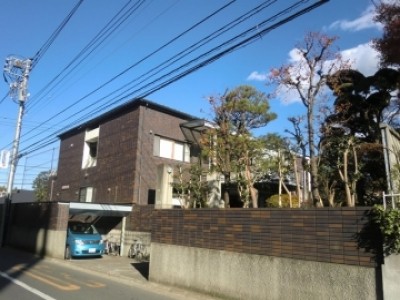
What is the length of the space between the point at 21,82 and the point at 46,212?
384 inches

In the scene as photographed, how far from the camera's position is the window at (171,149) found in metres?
24.8

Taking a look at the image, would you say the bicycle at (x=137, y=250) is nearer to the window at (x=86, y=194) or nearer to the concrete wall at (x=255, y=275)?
the concrete wall at (x=255, y=275)

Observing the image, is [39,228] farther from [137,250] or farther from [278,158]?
[278,158]

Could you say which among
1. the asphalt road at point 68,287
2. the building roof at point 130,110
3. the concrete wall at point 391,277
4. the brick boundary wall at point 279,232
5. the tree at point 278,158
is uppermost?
the building roof at point 130,110

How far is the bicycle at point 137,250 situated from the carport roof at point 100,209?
2.15m

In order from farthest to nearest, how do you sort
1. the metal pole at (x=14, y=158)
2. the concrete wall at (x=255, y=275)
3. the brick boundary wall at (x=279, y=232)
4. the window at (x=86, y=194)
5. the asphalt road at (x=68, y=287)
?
1. the window at (x=86, y=194)
2. the metal pole at (x=14, y=158)
3. the asphalt road at (x=68, y=287)
4. the brick boundary wall at (x=279, y=232)
5. the concrete wall at (x=255, y=275)

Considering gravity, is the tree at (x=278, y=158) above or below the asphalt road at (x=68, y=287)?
above

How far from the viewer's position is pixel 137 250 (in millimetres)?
19641

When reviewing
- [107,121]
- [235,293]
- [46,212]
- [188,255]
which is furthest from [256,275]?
[107,121]

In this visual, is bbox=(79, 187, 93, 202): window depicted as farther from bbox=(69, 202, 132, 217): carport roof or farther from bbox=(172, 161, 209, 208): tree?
bbox=(172, 161, 209, 208): tree

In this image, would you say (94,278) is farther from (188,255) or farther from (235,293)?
(235,293)

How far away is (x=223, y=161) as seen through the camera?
56.4ft

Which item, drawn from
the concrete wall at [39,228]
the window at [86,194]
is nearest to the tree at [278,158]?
the concrete wall at [39,228]

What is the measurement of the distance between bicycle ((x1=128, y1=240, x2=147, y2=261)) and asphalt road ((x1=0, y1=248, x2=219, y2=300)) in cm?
474
